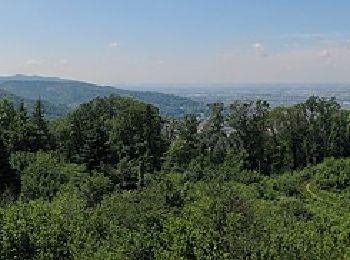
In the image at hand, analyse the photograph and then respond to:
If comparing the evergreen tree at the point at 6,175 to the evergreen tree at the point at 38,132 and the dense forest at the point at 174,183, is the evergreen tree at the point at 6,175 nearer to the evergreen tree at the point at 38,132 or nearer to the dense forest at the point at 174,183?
the dense forest at the point at 174,183

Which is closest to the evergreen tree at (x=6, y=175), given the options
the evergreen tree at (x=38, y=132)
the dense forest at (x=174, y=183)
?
the dense forest at (x=174, y=183)

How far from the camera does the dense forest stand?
1919 cm

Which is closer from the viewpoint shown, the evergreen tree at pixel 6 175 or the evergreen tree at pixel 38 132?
the evergreen tree at pixel 6 175

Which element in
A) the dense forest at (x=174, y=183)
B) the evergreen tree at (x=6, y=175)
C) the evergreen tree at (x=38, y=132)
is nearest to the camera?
the dense forest at (x=174, y=183)

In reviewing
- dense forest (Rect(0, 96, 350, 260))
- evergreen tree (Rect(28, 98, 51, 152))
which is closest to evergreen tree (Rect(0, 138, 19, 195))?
dense forest (Rect(0, 96, 350, 260))

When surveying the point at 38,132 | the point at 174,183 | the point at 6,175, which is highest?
the point at 38,132

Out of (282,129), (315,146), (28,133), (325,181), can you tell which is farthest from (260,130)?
(28,133)

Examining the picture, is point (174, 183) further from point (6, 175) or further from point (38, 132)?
point (38, 132)

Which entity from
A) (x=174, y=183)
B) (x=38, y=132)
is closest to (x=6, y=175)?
(x=174, y=183)

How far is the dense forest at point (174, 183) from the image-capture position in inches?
755

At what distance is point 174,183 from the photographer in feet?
135

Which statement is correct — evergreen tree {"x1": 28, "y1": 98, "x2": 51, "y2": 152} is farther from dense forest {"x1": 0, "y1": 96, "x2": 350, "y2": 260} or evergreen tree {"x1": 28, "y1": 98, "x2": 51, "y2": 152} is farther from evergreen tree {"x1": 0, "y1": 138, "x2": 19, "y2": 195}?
evergreen tree {"x1": 0, "y1": 138, "x2": 19, "y2": 195}

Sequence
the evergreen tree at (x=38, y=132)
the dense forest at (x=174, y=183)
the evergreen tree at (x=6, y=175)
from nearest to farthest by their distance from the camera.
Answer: the dense forest at (x=174, y=183), the evergreen tree at (x=6, y=175), the evergreen tree at (x=38, y=132)

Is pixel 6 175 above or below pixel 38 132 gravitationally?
below
